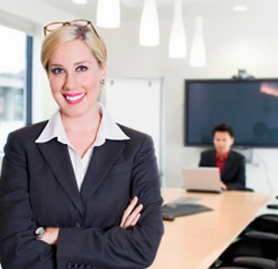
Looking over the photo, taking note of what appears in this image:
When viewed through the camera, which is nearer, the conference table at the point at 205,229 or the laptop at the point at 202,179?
the conference table at the point at 205,229

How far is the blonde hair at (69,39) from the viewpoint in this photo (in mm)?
1618

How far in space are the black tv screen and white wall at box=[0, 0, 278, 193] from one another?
169 millimetres

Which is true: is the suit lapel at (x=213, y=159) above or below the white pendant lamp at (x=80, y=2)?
below

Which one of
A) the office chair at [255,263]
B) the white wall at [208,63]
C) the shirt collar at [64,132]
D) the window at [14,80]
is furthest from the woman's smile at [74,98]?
the white wall at [208,63]

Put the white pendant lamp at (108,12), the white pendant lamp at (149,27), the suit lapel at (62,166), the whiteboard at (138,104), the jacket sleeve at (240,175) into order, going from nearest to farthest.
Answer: the suit lapel at (62,166) → the white pendant lamp at (108,12) → the white pendant lamp at (149,27) → the jacket sleeve at (240,175) → the whiteboard at (138,104)

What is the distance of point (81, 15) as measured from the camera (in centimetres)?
724

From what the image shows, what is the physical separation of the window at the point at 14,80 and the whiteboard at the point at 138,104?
1272mm

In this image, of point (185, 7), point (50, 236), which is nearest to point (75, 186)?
point (50, 236)

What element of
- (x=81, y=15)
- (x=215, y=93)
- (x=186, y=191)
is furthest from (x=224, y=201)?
(x=81, y=15)

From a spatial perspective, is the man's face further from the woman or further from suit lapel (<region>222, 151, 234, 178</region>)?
the woman

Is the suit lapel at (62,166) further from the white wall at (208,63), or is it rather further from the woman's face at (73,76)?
the white wall at (208,63)

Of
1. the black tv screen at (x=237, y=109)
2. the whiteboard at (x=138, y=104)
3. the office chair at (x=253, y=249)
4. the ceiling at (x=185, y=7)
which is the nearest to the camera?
the office chair at (x=253, y=249)

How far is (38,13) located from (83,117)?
4.94 meters

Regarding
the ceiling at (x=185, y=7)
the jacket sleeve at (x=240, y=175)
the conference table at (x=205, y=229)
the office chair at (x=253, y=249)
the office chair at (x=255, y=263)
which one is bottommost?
the office chair at (x=253, y=249)
